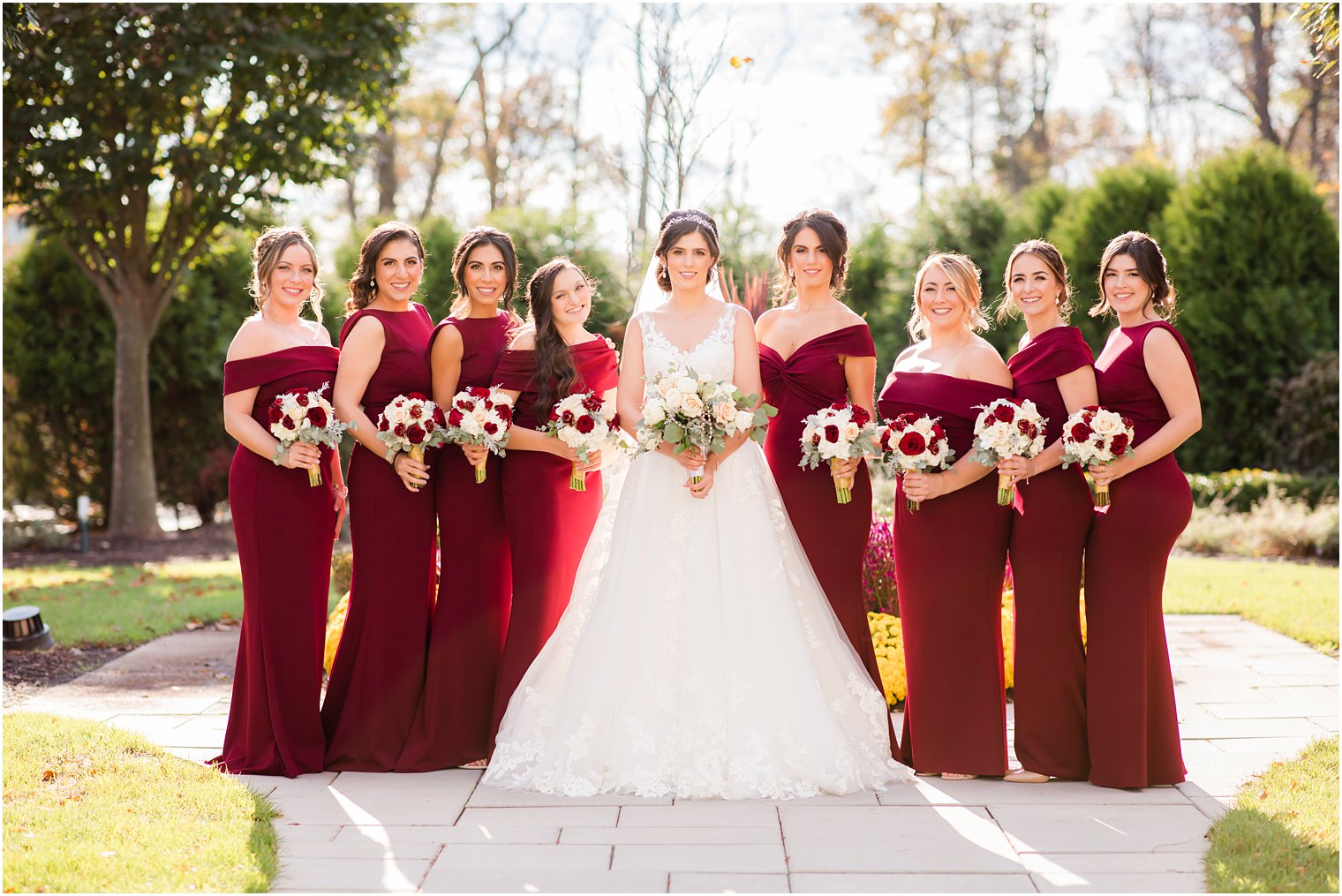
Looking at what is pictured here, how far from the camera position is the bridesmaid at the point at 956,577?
5.24 metres

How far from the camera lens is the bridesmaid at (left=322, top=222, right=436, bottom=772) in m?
5.54

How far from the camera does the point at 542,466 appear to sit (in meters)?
5.62

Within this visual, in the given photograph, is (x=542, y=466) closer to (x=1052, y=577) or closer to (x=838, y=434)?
(x=838, y=434)

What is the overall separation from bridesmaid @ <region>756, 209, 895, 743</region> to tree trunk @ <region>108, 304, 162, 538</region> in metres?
11.4

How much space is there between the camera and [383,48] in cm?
1334

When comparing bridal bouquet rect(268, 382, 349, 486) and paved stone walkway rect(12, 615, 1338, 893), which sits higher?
bridal bouquet rect(268, 382, 349, 486)

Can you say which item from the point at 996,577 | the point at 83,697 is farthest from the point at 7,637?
the point at 996,577

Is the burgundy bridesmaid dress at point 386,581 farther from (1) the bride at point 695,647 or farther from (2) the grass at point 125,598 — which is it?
(2) the grass at point 125,598

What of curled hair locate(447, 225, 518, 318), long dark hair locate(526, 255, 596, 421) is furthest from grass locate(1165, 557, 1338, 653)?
curled hair locate(447, 225, 518, 318)

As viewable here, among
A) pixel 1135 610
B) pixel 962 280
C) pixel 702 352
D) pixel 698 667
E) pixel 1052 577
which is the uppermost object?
pixel 962 280

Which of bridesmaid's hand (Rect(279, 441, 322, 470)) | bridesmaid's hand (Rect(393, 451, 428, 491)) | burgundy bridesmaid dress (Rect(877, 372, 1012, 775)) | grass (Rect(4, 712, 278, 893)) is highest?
bridesmaid's hand (Rect(279, 441, 322, 470))

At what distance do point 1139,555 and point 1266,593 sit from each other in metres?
5.88

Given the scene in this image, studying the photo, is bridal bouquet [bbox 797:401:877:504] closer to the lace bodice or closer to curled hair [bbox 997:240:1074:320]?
the lace bodice

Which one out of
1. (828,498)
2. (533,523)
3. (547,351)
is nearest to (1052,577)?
(828,498)
